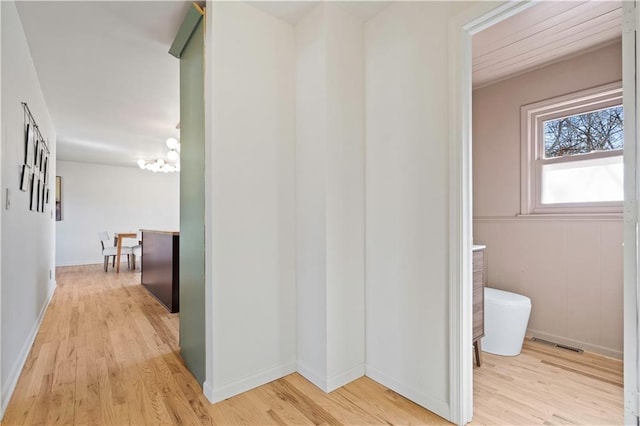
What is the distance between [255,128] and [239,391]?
1545mm

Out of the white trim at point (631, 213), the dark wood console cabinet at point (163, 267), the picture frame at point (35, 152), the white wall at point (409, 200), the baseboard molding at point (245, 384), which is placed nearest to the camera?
the white trim at point (631, 213)

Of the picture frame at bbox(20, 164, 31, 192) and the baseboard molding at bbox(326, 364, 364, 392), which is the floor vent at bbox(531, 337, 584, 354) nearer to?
the baseboard molding at bbox(326, 364, 364, 392)

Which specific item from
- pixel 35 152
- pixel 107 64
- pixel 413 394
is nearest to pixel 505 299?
pixel 413 394

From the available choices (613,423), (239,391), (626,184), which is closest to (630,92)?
(626,184)

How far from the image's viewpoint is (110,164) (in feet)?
24.3

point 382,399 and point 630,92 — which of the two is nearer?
point 630,92

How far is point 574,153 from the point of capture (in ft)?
8.39

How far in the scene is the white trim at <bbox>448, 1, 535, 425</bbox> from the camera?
157 centimetres

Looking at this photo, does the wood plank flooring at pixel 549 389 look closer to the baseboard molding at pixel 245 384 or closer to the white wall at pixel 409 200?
the white wall at pixel 409 200

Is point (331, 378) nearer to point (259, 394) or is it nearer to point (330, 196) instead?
point (259, 394)

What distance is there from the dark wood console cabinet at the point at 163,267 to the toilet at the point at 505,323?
2.99m

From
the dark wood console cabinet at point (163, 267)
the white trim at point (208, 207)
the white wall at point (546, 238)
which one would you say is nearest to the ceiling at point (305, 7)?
the white trim at point (208, 207)

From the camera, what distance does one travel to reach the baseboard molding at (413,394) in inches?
63.7

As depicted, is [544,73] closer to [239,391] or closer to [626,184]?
[626,184]
